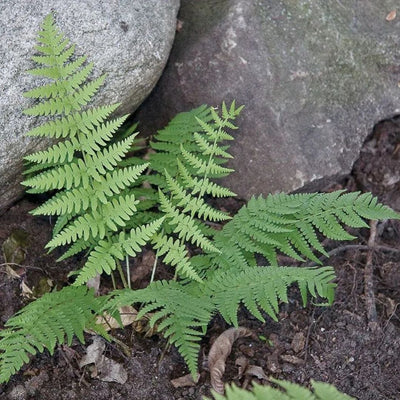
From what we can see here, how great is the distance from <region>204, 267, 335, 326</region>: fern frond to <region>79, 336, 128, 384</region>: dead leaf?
736 mm

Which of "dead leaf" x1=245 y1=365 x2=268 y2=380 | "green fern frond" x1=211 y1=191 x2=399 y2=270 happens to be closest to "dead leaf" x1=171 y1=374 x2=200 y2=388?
"dead leaf" x1=245 y1=365 x2=268 y2=380

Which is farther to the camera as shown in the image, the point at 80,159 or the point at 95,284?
the point at 95,284

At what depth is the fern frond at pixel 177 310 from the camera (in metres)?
3.15

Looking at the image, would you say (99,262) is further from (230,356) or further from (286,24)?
(286,24)

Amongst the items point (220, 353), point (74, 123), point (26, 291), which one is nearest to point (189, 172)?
point (74, 123)

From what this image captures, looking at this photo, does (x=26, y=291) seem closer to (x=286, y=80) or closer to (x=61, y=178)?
(x=61, y=178)

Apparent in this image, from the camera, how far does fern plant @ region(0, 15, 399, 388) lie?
10.5 feet

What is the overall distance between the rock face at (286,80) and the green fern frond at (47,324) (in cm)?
153

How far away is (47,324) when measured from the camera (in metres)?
3.13

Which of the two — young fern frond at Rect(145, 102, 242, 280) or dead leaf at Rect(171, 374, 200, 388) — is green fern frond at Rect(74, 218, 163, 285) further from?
Result: dead leaf at Rect(171, 374, 200, 388)

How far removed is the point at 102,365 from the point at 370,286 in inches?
75.3

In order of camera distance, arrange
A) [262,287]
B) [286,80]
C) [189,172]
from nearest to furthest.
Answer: [262,287]
[189,172]
[286,80]

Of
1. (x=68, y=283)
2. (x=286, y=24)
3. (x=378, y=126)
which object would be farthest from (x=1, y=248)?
(x=378, y=126)

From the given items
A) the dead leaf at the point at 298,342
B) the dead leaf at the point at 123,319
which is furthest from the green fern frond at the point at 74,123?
the dead leaf at the point at 298,342
